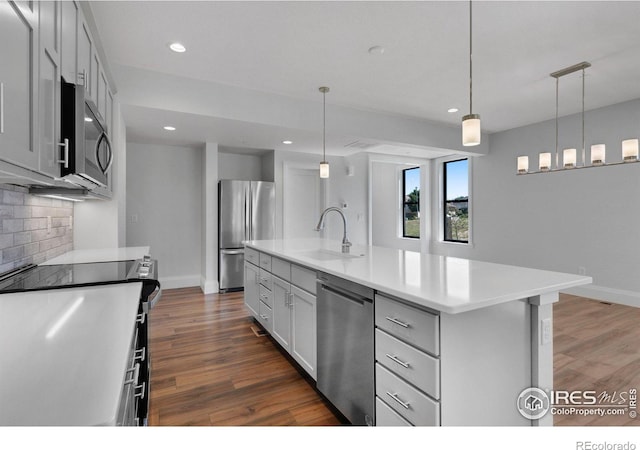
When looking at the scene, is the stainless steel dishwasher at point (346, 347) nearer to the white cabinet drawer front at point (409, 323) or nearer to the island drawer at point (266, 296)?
the white cabinet drawer front at point (409, 323)

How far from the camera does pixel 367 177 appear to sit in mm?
6262

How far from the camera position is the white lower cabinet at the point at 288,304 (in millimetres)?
2182

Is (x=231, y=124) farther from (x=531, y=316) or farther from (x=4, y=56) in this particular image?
(x=531, y=316)

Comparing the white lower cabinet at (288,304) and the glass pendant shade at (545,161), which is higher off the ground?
the glass pendant shade at (545,161)

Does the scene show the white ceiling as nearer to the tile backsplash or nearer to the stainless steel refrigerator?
the stainless steel refrigerator

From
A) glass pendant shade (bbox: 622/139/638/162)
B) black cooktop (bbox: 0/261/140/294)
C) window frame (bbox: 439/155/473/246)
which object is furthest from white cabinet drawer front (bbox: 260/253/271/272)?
window frame (bbox: 439/155/473/246)

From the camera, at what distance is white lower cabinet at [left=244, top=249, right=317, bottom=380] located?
7.16 ft

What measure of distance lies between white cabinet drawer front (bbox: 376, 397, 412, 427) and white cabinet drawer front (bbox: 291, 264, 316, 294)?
781 millimetres

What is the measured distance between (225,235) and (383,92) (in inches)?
116

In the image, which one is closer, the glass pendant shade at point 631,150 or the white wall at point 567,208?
the glass pendant shade at point 631,150

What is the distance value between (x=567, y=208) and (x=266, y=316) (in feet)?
15.2

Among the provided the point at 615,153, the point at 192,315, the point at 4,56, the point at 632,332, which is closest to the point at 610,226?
the point at 615,153

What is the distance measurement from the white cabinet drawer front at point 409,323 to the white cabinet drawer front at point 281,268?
106 centimetres

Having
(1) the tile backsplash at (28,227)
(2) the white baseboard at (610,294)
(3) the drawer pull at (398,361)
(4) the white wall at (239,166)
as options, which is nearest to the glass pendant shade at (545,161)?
(2) the white baseboard at (610,294)
